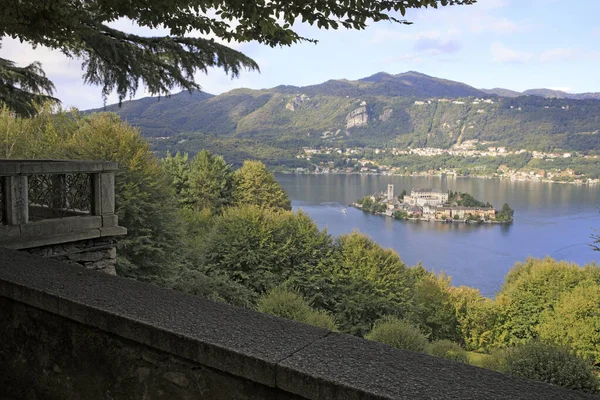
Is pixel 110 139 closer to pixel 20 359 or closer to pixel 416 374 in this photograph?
pixel 20 359

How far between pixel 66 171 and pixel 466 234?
226 feet

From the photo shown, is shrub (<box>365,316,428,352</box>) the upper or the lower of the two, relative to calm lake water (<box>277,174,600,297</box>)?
upper

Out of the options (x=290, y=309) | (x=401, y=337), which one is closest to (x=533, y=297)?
(x=401, y=337)

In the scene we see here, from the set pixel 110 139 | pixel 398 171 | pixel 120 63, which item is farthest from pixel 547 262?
pixel 398 171

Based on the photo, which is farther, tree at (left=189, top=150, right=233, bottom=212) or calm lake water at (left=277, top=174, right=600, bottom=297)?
calm lake water at (left=277, top=174, right=600, bottom=297)

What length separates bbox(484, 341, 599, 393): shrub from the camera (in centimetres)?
1132

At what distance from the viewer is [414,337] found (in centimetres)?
1639

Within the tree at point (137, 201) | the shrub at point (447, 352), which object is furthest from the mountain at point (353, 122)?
the shrub at point (447, 352)

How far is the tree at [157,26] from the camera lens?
12.1 ft

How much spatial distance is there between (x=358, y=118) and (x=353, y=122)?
8.03ft

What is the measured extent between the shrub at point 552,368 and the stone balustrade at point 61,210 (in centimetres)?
987

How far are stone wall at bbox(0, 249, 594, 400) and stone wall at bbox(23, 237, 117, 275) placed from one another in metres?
2.79

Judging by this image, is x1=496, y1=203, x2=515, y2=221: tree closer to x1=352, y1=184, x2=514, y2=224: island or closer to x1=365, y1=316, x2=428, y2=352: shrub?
x1=352, y1=184, x2=514, y2=224: island

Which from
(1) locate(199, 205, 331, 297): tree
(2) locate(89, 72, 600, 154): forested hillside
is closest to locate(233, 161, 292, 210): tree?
(1) locate(199, 205, 331, 297): tree
